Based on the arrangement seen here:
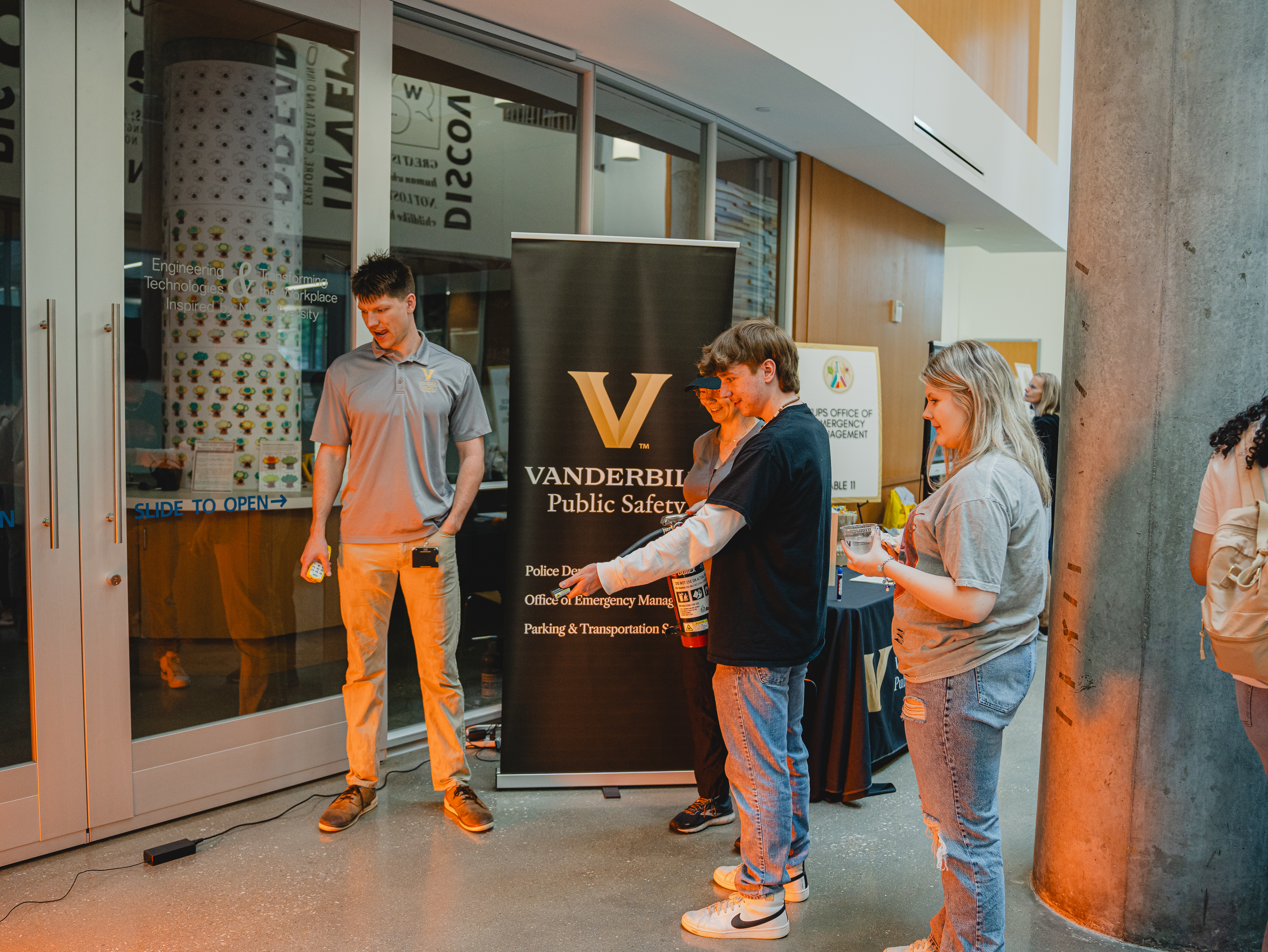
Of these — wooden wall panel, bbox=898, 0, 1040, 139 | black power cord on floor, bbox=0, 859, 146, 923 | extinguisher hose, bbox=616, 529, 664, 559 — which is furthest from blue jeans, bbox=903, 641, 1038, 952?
wooden wall panel, bbox=898, 0, 1040, 139

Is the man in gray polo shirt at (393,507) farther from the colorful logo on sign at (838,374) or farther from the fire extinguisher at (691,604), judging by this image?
the colorful logo on sign at (838,374)

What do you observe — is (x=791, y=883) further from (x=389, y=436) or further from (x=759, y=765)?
(x=389, y=436)

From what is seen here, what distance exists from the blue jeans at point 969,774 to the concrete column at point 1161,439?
23.6 inches

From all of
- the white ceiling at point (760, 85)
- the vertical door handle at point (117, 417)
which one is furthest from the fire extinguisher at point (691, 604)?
the white ceiling at point (760, 85)

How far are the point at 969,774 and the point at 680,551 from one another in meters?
0.81

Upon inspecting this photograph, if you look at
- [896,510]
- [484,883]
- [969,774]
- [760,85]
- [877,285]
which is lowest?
[484,883]

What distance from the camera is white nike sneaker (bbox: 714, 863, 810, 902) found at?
2.71 metres

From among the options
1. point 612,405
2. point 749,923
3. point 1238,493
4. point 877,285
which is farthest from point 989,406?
point 877,285

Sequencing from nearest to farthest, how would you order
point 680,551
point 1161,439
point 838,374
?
point 680,551
point 1161,439
point 838,374

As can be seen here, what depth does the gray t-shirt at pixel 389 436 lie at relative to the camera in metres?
3.14

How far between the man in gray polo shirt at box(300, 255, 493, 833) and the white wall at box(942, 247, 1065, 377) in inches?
428

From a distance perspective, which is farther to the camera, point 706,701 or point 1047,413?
point 1047,413

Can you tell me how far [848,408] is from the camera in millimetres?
5684

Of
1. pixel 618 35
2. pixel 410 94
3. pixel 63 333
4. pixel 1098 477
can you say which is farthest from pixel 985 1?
pixel 63 333
